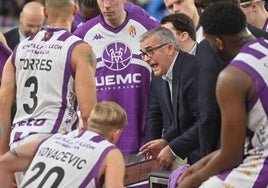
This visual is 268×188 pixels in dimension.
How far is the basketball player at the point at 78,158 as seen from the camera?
5.97 metres

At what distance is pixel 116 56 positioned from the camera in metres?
8.26

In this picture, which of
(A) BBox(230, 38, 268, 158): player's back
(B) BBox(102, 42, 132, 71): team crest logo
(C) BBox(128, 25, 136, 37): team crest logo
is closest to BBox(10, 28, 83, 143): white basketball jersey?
(B) BBox(102, 42, 132, 71): team crest logo

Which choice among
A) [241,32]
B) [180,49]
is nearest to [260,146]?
[241,32]

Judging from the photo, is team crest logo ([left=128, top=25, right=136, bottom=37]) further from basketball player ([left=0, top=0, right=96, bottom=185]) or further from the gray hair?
basketball player ([left=0, top=0, right=96, bottom=185])

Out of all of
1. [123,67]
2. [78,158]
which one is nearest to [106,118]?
[78,158]

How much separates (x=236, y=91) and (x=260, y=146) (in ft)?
1.52

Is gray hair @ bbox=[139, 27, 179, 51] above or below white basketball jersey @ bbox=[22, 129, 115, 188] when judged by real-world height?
above

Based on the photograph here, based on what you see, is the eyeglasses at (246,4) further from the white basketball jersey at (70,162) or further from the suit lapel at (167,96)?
the white basketball jersey at (70,162)

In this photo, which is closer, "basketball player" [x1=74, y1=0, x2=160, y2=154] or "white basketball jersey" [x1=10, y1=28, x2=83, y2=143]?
"white basketball jersey" [x1=10, y1=28, x2=83, y2=143]

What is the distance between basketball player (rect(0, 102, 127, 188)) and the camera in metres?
5.97

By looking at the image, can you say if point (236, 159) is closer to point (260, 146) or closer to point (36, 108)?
point (260, 146)

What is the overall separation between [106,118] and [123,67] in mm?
2170

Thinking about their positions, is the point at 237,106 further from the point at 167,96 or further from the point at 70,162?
the point at 167,96

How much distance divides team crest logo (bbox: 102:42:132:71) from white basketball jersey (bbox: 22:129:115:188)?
2132 mm
